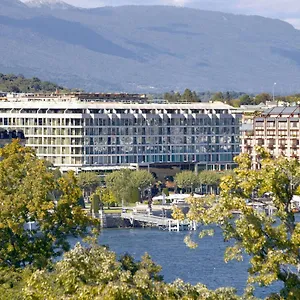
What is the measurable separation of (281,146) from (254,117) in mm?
5375

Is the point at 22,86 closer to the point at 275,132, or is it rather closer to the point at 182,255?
the point at 275,132

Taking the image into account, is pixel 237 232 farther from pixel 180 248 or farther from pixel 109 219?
pixel 109 219

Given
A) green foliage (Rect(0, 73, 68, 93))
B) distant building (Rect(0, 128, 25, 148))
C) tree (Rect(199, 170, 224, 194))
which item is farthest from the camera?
green foliage (Rect(0, 73, 68, 93))

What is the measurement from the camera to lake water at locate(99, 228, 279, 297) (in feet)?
172

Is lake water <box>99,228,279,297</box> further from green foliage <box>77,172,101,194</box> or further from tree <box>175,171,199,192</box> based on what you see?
tree <box>175,171,199,192</box>

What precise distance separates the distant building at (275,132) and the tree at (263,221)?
3062 inches

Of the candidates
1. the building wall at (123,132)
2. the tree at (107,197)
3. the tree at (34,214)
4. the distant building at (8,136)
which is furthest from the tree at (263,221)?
the building wall at (123,132)

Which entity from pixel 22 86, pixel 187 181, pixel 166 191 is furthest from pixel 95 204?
pixel 22 86

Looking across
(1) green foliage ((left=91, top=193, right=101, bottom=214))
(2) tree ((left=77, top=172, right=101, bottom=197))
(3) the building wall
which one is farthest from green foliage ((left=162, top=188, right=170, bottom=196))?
(1) green foliage ((left=91, top=193, right=101, bottom=214))

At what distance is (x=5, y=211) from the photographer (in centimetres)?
3403

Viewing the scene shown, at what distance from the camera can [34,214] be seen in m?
34.3

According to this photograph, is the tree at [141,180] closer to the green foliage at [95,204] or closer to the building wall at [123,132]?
the green foliage at [95,204]

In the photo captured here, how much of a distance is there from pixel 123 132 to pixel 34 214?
78208 millimetres

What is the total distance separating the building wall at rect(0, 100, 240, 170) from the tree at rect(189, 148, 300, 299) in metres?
81.9
